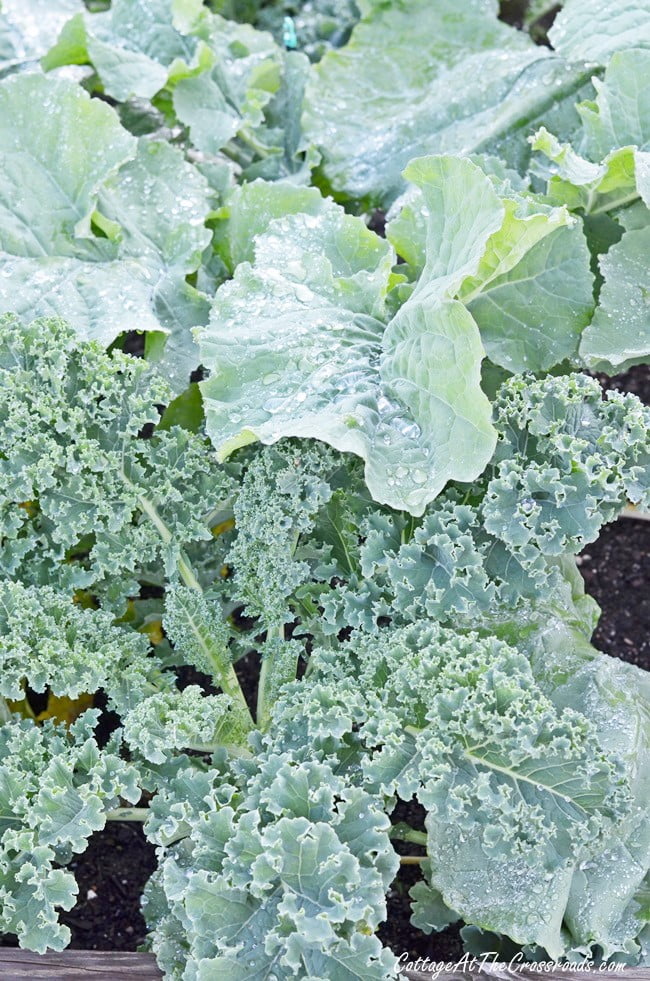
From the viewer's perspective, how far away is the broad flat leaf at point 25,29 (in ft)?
10.4

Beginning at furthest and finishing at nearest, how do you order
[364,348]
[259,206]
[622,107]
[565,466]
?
[259,206], [622,107], [364,348], [565,466]

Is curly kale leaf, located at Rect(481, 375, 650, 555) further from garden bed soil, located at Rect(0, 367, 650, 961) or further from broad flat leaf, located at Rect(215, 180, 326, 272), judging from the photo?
garden bed soil, located at Rect(0, 367, 650, 961)

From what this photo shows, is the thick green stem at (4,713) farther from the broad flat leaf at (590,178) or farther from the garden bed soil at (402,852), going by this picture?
the broad flat leaf at (590,178)

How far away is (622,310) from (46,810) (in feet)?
5.42

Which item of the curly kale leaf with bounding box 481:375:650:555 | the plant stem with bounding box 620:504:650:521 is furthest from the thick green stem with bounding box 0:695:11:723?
the plant stem with bounding box 620:504:650:521

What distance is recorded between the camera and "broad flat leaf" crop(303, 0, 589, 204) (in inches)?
113

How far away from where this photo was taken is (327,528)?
7.63 ft

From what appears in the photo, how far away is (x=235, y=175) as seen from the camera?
315cm

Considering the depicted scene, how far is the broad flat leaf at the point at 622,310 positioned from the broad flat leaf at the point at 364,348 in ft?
1.37

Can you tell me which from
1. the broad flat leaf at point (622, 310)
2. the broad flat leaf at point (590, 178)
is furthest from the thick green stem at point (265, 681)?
the broad flat leaf at point (590, 178)

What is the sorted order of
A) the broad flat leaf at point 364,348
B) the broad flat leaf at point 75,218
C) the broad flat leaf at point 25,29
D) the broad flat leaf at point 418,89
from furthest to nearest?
1. the broad flat leaf at point 25,29
2. the broad flat leaf at point 418,89
3. the broad flat leaf at point 75,218
4. the broad flat leaf at point 364,348

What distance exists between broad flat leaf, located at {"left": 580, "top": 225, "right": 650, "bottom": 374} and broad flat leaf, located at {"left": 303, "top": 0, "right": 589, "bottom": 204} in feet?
2.00

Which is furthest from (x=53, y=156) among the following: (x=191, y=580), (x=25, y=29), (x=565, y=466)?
(x=565, y=466)

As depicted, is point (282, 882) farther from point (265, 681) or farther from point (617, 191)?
point (617, 191)
